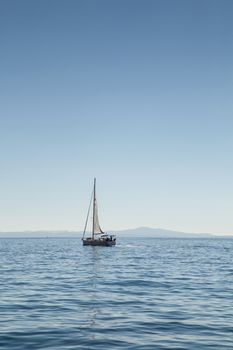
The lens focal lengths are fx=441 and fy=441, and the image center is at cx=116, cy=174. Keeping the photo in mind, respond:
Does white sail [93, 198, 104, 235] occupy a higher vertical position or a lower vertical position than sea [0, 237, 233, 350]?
higher

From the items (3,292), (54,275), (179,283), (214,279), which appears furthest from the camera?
(54,275)

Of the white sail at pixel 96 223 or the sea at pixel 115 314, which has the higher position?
the white sail at pixel 96 223

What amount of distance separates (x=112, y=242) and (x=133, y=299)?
89.9 meters

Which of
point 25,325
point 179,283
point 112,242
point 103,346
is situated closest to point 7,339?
point 25,325

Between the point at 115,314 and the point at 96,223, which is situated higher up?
the point at 96,223

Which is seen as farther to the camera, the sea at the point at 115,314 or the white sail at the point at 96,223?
the white sail at the point at 96,223

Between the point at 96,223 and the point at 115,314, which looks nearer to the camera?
the point at 115,314

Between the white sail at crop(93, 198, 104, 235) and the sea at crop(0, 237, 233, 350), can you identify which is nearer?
the sea at crop(0, 237, 233, 350)

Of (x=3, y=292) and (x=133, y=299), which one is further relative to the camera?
(x=3, y=292)

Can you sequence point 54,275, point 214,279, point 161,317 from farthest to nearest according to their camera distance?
point 54,275
point 214,279
point 161,317

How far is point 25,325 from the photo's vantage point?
17406 mm

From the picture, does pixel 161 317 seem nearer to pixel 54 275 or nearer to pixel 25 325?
pixel 25 325

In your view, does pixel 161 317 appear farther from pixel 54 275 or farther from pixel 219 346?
pixel 54 275

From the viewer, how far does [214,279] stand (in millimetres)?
34812
